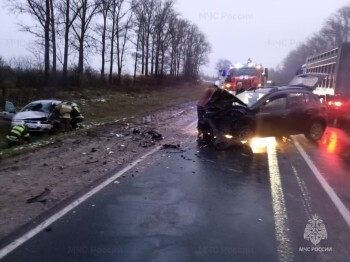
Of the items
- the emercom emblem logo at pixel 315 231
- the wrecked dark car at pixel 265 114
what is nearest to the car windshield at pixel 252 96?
the wrecked dark car at pixel 265 114

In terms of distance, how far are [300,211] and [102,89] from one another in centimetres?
2862

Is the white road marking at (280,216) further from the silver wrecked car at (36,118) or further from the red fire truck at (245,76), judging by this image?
the red fire truck at (245,76)

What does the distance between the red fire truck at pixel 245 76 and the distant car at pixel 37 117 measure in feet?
42.8

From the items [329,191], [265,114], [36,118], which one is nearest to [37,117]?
[36,118]

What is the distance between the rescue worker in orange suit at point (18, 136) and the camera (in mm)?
12837

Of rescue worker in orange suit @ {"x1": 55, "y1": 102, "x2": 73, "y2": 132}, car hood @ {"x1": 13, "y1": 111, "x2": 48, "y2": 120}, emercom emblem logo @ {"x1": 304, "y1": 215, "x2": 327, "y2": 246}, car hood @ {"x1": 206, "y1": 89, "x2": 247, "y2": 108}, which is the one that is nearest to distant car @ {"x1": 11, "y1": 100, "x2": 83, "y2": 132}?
car hood @ {"x1": 13, "y1": 111, "x2": 48, "y2": 120}

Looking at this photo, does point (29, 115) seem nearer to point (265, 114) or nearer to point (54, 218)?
point (265, 114)

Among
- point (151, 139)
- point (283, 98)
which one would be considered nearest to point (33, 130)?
point (151, 139)

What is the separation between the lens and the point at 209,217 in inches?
224

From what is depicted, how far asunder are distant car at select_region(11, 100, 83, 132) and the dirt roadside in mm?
1611

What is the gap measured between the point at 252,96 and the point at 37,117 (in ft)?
25.3

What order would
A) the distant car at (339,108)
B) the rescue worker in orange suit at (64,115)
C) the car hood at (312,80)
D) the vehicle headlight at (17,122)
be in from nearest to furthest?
1. the vehicle headlight at (17,122)
2. the rescue worker in orange suit at (64,115)
3. the distant car at (339,108)
4. the car hood at (312,80)

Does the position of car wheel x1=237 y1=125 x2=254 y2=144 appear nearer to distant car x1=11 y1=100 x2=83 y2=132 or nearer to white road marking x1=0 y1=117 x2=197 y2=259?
white road marking x1=0 y1=117 x2=197 y2=259

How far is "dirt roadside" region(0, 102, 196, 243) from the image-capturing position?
6.05 m
